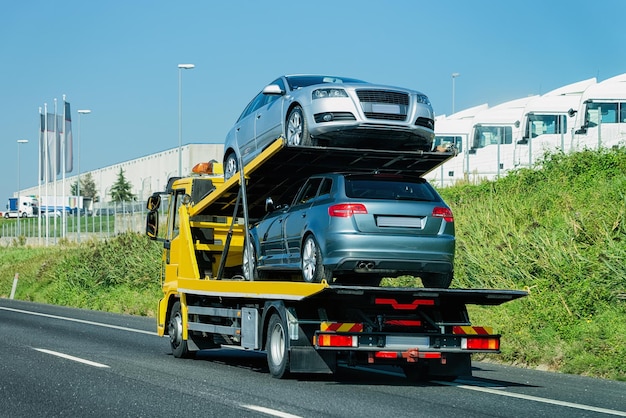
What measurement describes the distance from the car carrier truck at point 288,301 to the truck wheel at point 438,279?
11.2 inches

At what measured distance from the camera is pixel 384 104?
12891mm

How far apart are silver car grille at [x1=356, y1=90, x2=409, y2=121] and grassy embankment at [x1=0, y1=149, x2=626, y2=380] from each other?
4049mm

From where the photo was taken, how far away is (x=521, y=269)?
1819cm

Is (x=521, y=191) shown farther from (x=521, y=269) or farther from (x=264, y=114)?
(x=264, y=114)

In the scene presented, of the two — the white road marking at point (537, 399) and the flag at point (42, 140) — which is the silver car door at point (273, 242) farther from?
the flag at point (42, 140)

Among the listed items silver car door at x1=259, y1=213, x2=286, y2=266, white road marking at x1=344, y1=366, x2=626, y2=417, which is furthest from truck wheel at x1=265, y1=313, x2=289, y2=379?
white road marking at x1=344, y1=366, x2=626, y2=417

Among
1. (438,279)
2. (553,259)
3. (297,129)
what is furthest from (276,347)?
(553,259)

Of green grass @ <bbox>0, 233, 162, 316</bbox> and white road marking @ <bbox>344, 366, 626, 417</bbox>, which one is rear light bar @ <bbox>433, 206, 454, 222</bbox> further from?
green grass @ <bbox>0, 233, 162, 316</bbox>

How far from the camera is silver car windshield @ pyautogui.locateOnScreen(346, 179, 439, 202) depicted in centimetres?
1177

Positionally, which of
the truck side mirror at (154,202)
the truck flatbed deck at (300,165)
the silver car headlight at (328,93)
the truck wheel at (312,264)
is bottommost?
the truck wheel at (312,264)

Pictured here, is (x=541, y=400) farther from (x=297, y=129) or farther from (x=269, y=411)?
(x=297, y=129)

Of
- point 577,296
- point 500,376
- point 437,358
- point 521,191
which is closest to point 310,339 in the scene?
point 437,358

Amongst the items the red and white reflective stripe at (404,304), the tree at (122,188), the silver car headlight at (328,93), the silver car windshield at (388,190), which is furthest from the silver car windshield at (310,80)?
the tree at (122,188)

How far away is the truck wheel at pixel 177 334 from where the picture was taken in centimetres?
1486
